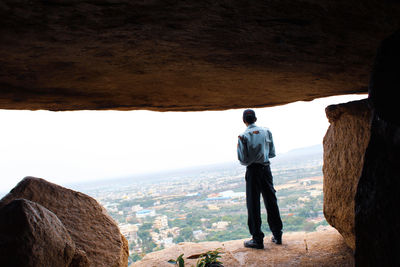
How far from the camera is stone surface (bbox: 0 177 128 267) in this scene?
3.91 meters

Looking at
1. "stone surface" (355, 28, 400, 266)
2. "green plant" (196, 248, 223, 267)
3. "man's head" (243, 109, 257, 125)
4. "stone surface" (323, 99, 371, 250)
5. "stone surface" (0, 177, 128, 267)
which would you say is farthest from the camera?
"man's head" (243, 109, 257, 125)

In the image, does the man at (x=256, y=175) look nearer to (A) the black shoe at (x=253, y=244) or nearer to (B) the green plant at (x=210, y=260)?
(A) the black shoe at (x=253, y=244)

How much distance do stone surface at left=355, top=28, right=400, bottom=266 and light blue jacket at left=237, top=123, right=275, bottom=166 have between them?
3149mm

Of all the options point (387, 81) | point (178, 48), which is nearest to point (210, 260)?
point (178, 48)

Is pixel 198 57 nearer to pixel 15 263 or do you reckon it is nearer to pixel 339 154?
pixel 15 263

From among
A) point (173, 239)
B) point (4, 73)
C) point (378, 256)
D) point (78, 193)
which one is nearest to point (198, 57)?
point (4, 73)

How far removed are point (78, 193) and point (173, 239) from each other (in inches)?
183

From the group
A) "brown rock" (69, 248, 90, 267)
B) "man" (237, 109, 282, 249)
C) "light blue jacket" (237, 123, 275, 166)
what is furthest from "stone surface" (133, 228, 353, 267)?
"brown rock" (69, 248, 90, 267)

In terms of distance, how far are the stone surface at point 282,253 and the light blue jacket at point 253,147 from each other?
1419mm

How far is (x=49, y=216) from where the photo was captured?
3.29 meters

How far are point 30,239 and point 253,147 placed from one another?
348 cm

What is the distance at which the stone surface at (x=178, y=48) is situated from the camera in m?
2.39

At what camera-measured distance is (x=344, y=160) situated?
4801 millimetres

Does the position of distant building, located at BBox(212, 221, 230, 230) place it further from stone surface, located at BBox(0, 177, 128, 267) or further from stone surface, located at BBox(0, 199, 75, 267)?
stone surface, located at BBox(0, 199, 75, 267)
